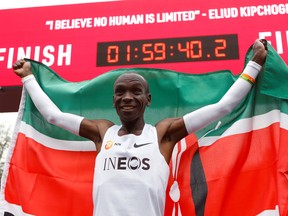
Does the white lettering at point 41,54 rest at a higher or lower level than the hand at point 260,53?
higher

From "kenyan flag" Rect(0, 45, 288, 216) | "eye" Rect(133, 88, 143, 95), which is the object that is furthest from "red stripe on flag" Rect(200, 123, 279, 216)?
"eye" Rect(133, 88, 143, 95)

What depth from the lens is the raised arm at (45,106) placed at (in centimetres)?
241

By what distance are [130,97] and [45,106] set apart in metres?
0.64

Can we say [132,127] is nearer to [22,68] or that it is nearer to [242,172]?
[242,172]

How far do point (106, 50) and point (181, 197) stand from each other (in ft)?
7.32

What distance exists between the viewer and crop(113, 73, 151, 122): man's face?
2.19 m

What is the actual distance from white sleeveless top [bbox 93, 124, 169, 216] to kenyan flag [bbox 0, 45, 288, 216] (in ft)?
1.89

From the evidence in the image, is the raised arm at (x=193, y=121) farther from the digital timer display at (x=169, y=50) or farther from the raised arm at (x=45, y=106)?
the digital timer display at (x=169, y=50)

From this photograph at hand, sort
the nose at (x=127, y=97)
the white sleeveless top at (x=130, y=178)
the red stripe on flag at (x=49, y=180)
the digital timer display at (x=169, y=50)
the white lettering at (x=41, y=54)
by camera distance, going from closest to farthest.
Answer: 1. the white sleeveless top at (x=130, y=178)
2. the nose at (x=127, y=97)
3. the red stripe on flag at (x=49, y=180)
4. the digital timer display at (x=169, y=50)
5. the white lettering at (x=41, y=54)

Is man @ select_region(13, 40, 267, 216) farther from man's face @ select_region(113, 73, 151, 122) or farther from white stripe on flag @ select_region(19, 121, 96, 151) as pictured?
white stripe on flag @ select_region(19, 121, 96, 151)

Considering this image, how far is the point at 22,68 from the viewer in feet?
9.20

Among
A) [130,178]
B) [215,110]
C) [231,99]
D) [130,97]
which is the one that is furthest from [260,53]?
[130,178]

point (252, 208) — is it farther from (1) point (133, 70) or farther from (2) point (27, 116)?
(2) point (27, 116)

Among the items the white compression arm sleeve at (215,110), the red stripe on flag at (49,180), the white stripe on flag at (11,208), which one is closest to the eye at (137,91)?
the white compression arm sleeve at (215,110)
